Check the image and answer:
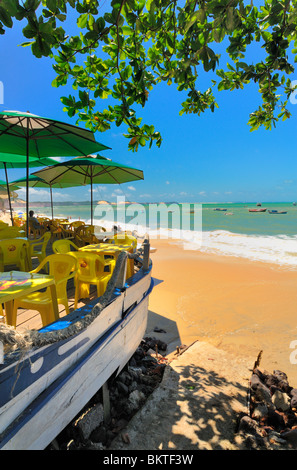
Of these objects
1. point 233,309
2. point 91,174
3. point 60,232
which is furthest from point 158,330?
point 60,232

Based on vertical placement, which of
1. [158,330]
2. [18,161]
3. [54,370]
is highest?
Result: [18,161]

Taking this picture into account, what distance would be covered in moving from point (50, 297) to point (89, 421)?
5.14ft

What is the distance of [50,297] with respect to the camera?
8.98 ft

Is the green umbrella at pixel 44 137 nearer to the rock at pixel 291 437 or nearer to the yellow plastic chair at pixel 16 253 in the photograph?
the yellow plastic chair at pixel 16 253

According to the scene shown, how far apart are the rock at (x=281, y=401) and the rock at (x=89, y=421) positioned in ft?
8.17

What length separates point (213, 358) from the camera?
14.2 feet

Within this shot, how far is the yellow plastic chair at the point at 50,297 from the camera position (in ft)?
8.57

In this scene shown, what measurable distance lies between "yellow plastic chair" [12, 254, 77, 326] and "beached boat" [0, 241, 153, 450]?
709mm

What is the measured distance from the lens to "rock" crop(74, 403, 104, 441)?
258cm

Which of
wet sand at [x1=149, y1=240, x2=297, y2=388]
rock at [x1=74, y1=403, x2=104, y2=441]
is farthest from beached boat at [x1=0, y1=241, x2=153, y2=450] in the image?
wet sand at [x1=149, y1=240, x2=297, y2=388]

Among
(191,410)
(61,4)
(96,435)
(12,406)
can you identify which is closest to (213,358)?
(191,410)

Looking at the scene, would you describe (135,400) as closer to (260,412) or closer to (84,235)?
(260,412)

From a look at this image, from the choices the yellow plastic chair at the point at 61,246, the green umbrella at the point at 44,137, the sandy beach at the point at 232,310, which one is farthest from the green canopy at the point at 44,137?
the sandy beach at the point at 232,310

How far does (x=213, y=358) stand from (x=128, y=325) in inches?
86.2
